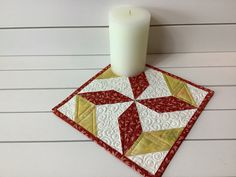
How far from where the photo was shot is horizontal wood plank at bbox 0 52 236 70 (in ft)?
2.06

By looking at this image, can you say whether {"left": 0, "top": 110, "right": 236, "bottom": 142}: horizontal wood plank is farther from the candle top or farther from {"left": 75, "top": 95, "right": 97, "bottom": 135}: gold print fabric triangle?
the candle top

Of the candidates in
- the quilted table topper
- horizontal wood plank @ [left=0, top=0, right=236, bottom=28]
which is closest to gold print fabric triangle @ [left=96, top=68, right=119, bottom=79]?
the quilted table topper

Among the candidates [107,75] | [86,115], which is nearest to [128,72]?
[107,75]

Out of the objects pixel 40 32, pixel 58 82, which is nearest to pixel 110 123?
pixel 58 82

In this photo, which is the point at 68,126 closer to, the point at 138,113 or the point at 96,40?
the point at 138,113

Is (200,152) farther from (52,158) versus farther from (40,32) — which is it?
(40,32)

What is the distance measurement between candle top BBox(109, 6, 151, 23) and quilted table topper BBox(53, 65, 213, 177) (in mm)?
→ 134

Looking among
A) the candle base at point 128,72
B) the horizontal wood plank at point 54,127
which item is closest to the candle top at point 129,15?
the candle base at point 128,72

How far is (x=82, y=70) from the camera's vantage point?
617 millimetres

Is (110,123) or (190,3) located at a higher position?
(190,3)

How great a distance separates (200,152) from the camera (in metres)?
0.44

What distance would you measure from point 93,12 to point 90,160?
0.34 meters

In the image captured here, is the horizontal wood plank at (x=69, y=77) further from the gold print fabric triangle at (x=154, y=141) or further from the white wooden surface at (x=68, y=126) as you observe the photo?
the gold print fabric triangle at (x=154, y=141)

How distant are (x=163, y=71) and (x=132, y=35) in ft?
0.43
